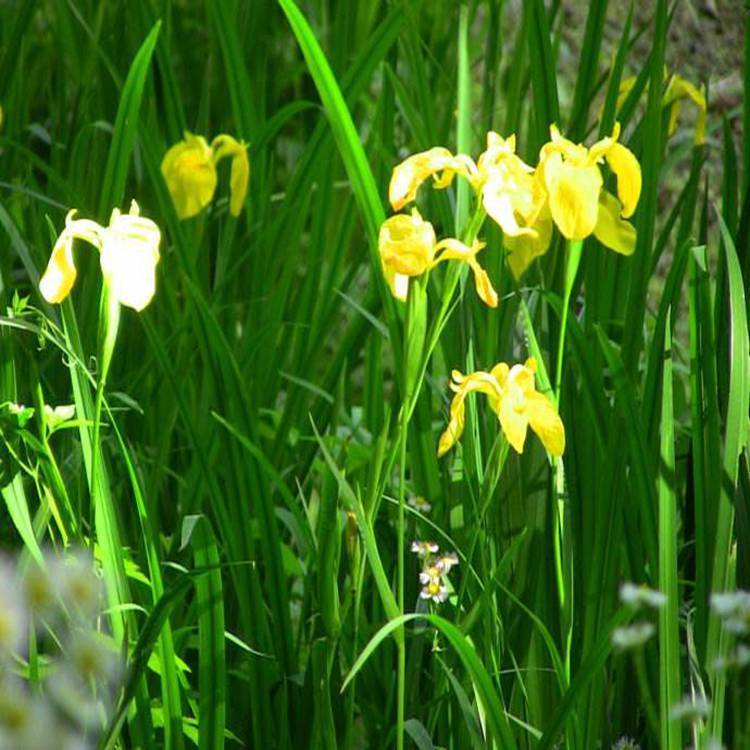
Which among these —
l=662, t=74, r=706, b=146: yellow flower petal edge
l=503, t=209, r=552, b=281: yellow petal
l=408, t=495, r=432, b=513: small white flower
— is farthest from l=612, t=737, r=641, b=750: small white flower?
l=662, t=74, r=706, b=146: yellow flower petal edge

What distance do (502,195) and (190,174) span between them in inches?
23.9

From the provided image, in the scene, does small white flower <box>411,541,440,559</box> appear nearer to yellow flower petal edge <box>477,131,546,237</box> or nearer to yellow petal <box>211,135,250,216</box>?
yellow flower petal edge <box>477,131,546,237</box>

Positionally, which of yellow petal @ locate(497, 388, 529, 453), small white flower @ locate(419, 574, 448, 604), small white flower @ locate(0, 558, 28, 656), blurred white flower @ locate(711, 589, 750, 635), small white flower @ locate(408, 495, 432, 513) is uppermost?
yellow petal @ locate(497, 388, 529, 453)

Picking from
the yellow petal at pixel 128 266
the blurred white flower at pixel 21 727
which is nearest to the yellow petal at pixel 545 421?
the yellow petal at pixel 128 266

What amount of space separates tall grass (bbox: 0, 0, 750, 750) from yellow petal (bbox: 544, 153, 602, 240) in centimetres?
3

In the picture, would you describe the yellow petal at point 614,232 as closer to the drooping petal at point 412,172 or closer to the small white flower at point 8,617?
the drooping petal at point 412,172

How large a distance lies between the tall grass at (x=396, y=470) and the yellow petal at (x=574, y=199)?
3cm

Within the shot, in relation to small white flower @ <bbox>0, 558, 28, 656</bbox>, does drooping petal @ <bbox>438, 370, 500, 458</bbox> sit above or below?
above

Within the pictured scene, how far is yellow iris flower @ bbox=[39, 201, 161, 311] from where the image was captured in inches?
35.5

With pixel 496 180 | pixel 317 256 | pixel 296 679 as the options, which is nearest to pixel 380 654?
pixel 296 679

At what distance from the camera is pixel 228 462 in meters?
1.20

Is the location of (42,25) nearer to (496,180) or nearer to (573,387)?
(573,387)

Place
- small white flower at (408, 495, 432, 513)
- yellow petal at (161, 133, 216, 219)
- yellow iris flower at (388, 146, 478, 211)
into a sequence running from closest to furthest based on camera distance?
yellow iris flower at (388, 146, 478, 211) → small white flower at (408, 495, 432, 513) → yellow petal at (161, 133, 216, 219)

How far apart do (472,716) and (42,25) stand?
2.02 meters
